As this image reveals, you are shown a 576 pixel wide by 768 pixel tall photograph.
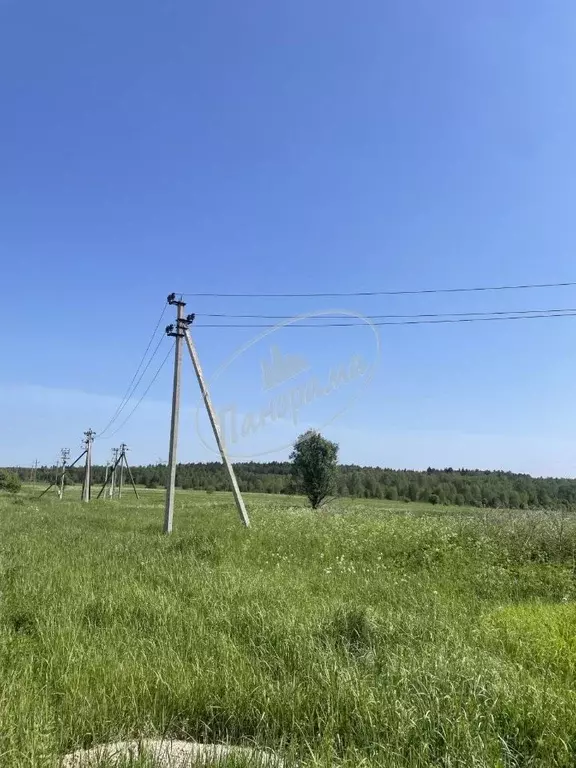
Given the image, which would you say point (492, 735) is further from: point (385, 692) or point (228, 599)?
point (228, 599)

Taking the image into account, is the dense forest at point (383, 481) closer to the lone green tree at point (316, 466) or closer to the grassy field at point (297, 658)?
the lone green tree at point (316, 466)

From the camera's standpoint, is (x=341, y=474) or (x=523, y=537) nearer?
(x=523, y=537)

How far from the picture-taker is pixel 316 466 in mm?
58406

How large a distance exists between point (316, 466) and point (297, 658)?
177 feet

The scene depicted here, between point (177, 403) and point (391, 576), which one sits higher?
point (177, 403)

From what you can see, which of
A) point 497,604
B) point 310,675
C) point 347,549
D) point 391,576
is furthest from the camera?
point 347,549

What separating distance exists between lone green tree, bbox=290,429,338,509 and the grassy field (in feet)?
157

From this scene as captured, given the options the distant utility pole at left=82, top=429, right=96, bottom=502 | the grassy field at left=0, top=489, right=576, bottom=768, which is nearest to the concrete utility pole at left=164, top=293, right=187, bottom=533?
the grassy field at left=0, top=489, right=576, bottom=768

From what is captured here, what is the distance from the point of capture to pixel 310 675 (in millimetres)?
4383

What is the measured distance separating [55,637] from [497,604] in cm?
584

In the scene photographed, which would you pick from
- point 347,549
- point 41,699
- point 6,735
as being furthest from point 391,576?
point 6,735

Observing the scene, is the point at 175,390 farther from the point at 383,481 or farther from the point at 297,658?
the point at 383,481

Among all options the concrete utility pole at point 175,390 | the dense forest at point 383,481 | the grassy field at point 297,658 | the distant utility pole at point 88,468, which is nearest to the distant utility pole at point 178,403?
the concrete utility pole at point 175,390

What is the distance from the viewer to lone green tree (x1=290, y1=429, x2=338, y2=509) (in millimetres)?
58344
